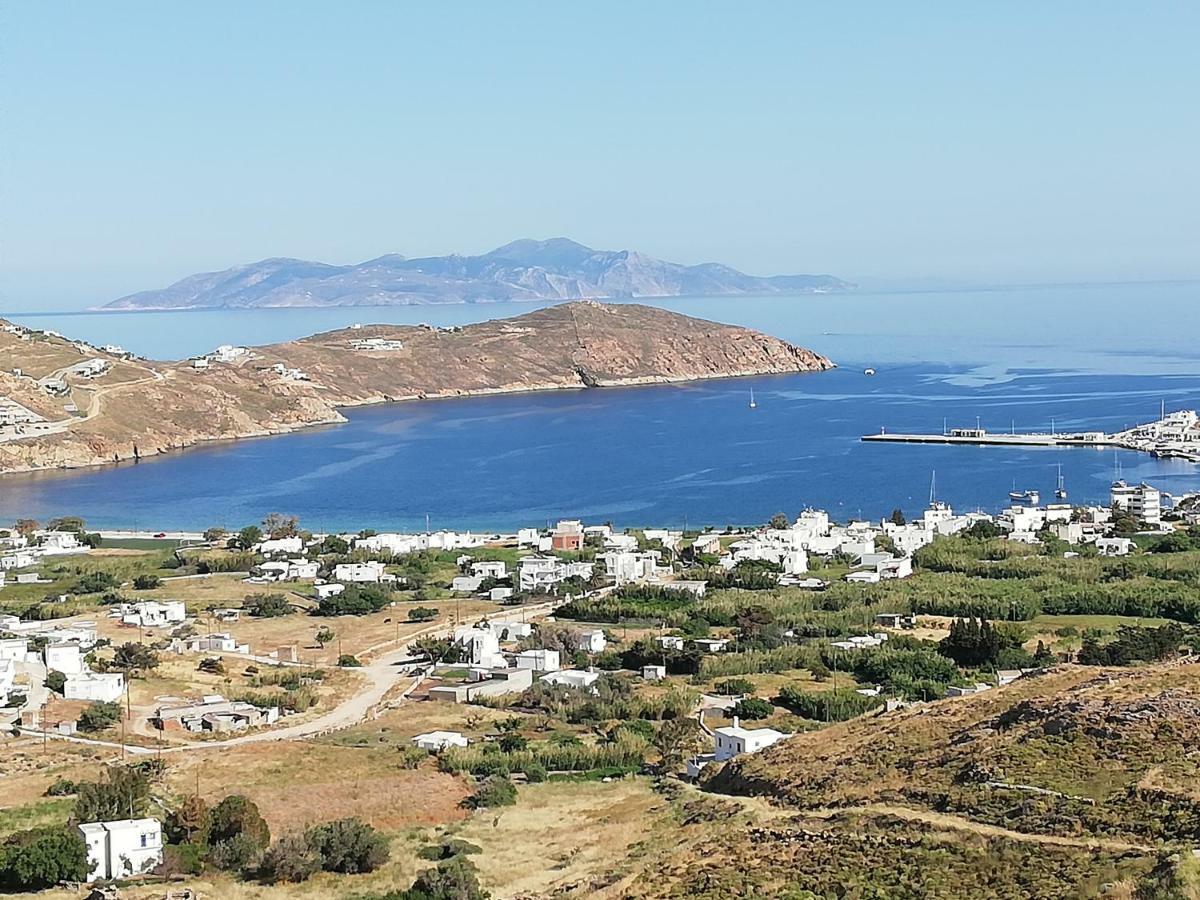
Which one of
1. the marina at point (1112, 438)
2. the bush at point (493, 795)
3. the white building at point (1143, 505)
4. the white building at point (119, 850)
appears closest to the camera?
the white building at point (119, 850)

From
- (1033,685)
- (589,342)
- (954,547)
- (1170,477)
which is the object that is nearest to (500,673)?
(1033,685)

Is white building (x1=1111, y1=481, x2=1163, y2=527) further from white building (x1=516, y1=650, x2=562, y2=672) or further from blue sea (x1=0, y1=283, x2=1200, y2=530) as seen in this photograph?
white building (x1=516, y1=650, x2=562, y2=672)

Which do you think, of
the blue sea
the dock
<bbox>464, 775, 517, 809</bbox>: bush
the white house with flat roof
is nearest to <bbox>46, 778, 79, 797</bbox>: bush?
<bbox>464, 775, 517, 809</bbox>: bush

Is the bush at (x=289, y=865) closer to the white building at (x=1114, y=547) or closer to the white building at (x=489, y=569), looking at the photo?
the white building at (x=489, y=569)

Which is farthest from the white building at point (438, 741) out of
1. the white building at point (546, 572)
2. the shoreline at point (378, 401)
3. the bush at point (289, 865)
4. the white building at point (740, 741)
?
the shoreline at point (378, 401)

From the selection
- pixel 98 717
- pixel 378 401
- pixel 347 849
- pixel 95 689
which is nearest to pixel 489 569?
pixel 95 689

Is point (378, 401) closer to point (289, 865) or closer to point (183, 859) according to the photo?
point (183, 859)
